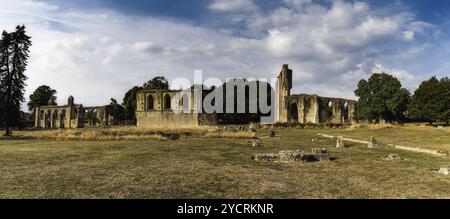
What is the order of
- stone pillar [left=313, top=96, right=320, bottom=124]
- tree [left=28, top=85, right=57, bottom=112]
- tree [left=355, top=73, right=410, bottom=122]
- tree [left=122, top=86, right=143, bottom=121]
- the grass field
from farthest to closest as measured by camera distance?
tree [left=28, top=85, right=57, bottom=112], tree [left=122, top=86, right=143, bottom=121], stone pillar [left=313, top=96, right=320, bottom=124], tree [left=355, top=73, right=410, bottom=122], the grass field

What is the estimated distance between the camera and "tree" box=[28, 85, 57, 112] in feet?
272

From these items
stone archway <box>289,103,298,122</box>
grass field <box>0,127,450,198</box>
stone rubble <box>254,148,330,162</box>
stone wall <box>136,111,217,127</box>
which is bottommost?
grass field <box>0,127,450,198</box>

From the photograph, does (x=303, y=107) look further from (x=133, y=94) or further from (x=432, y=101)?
(x=133, y=94)

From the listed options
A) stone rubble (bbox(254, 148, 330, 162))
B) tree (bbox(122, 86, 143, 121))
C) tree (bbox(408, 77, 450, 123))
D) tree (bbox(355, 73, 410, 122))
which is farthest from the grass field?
tree (bbox(122, 86, 143, 121))

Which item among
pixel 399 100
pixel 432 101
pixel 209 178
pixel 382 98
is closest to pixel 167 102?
pixel 382 98

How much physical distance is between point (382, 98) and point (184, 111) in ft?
92.5

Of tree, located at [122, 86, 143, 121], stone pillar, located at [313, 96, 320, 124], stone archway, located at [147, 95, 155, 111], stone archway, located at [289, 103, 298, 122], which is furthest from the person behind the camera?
tree, located at [122, 86, 143, 121]

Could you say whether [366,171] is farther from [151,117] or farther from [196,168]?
[151,117]

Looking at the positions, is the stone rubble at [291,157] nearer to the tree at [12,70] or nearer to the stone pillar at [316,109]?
the tree at [12,70]

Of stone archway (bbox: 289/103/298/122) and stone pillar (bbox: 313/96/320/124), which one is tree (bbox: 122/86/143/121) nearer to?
stone archway (bbox: 289/103/298/122)

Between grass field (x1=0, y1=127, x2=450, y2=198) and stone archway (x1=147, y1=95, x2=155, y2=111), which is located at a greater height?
stone archway (x1=147, y1=95, x2=155, y2=111)

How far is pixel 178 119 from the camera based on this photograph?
173 feet

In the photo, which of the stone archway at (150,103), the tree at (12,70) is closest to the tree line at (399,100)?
the stone archway at (150,103)
